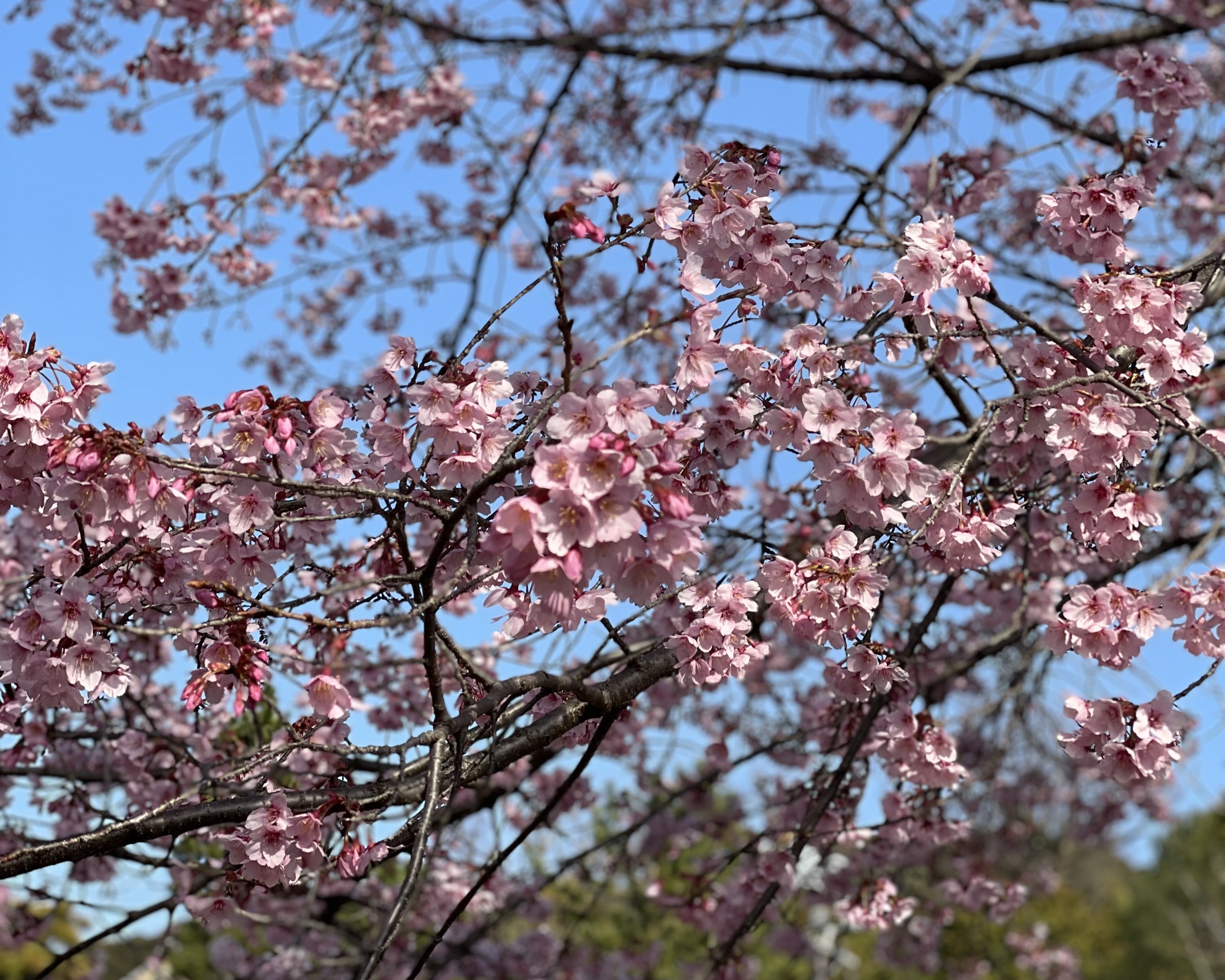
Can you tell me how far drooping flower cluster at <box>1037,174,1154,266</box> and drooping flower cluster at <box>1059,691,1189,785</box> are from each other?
102 centimetres

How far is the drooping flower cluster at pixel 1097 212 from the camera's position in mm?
2512

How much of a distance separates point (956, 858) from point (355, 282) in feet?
18.7

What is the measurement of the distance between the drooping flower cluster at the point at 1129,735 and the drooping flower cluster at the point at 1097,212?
3.36 feet

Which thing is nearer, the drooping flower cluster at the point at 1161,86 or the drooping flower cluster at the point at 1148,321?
the drooping flower cluster at the point at 1148,321

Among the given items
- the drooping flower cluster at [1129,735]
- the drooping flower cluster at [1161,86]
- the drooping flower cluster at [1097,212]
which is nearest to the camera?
the drooping flower cluster at [1129,735]

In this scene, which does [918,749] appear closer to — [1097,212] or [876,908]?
[876,908]

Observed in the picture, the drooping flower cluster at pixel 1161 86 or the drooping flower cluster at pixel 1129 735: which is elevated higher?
the drooping flower cluster at pixel 1161 86

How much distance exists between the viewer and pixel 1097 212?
2.52 meters

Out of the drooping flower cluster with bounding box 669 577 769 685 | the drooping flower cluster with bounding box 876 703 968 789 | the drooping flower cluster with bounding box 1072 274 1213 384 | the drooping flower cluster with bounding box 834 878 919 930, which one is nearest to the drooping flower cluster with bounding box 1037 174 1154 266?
the drooping flower cluster with bounding box 1072 274 1213 384

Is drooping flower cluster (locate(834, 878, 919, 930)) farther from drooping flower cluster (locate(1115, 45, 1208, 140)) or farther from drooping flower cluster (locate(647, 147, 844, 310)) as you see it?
drooping flower cluster (locate(1115, 45, 1208, 140))

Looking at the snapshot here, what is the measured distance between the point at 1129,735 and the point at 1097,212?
1.22 m

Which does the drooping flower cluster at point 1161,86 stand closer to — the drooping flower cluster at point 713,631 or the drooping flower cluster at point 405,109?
the drooping flower cluster at point 713,631

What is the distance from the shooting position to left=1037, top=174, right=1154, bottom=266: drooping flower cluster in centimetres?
251

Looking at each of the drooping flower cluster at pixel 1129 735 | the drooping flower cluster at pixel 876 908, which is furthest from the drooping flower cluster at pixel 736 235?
the drooping flower cluster at pixel 876 908
